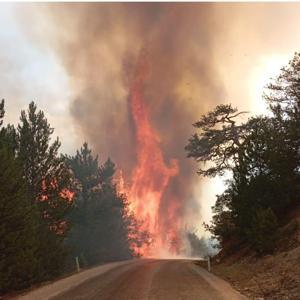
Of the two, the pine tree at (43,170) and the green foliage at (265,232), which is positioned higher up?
the pine tree at (43,170)

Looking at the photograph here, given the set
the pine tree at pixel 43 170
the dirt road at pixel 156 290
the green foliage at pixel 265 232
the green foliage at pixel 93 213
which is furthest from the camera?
the green foliage at pixel 93 213

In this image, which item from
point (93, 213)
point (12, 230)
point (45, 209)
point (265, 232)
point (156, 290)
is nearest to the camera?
point (156, 290)

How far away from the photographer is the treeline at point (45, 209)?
22047 mm

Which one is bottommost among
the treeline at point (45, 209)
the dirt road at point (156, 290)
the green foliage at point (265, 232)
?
the dirt road at point (156, 290)

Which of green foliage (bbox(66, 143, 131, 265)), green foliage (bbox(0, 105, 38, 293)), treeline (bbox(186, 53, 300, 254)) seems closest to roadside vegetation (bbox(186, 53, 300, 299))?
treeline (bbox(186, 53, 300, 254))

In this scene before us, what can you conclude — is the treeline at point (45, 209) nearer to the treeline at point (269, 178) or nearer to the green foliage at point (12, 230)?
the green foliage at point (12, 230)

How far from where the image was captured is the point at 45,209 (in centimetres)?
3334

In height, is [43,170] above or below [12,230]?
above

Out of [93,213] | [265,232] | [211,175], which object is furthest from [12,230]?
[93,213]

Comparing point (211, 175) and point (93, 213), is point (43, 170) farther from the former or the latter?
point (93, 213)

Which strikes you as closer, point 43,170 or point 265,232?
point 265,232

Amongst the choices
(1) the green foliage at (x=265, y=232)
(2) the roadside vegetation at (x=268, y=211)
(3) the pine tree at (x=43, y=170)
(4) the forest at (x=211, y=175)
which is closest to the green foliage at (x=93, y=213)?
(4) the forest at (x=211, y=175)

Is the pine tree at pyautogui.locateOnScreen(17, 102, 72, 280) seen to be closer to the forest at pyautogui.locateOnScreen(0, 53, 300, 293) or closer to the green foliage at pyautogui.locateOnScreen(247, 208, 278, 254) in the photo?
the forest at pyautogui.locateOnScreen(0, 53, 300, 293)

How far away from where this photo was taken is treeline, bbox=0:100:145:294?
22047 millimetres
